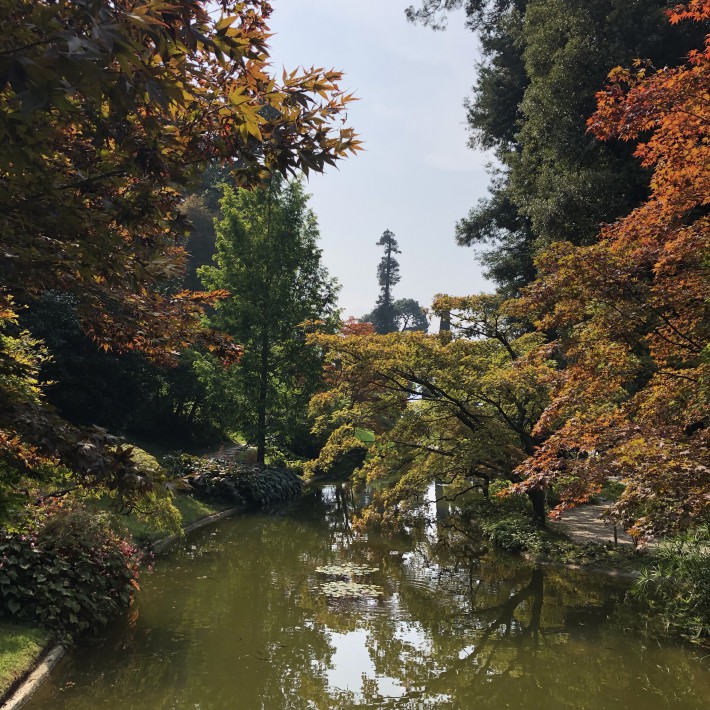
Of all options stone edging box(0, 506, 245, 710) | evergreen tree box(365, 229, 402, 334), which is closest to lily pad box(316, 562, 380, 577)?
stone edging box(0, 506, 245, 710)

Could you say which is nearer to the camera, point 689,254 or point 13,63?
point 13,63

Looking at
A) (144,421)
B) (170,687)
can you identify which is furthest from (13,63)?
(144,421)

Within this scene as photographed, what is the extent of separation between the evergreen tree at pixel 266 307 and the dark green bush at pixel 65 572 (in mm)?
11466

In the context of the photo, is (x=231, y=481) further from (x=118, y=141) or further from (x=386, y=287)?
(x=386, y=287)

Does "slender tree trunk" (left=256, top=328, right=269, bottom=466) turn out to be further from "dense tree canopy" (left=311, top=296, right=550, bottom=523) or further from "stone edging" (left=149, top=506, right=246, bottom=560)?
"dense tree canopy" (left=311, top=296, right=550, bottom=523)

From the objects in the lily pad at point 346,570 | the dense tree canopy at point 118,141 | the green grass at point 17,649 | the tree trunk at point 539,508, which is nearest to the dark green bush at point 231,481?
the lily pad at point 346,570

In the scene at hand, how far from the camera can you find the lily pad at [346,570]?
10022mm

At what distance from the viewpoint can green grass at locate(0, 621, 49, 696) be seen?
5055 mm

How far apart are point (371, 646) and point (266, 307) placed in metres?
13.7

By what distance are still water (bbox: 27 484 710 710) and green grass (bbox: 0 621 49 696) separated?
0.28 metres

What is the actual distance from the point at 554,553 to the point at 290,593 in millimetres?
5600

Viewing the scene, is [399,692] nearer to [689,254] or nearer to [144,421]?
[689,254]

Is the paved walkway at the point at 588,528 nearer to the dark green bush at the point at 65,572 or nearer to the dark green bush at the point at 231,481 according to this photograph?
the dark green bush at the point at 231,481

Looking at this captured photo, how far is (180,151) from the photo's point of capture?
353cm
